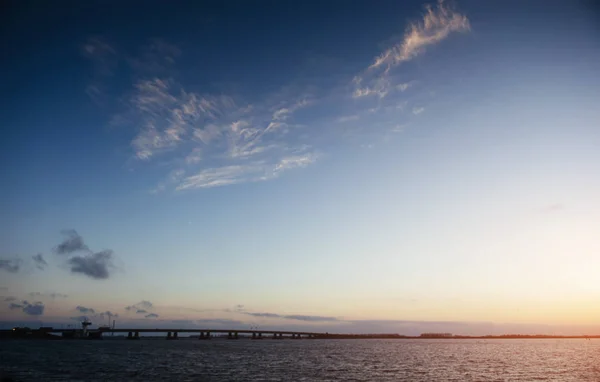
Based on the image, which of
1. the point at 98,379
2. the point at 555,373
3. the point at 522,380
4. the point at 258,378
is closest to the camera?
the point at 98,379

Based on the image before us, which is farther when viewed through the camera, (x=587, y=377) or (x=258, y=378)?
(x=587, y=377)

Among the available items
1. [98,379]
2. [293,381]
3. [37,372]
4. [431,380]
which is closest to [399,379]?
[431,380]

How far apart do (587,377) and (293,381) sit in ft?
178

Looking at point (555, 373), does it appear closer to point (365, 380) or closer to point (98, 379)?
point (365, 380)

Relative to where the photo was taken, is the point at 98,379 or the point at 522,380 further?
the point at 522,380

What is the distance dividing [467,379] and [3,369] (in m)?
79.5

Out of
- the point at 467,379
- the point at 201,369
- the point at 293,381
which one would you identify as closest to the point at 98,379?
the point at 201,369

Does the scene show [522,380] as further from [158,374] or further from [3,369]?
[3,369]

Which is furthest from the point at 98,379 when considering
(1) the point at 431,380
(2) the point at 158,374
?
(1) the point at 431,380

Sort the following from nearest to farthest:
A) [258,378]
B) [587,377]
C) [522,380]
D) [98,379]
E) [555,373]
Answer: [98,379] → [258,378] → [522,380] → [587,377] → [555,373]

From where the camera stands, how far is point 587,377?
234ft

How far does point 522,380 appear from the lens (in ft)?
219

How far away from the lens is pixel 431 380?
212 feet

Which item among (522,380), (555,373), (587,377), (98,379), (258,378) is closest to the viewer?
(98,379)
